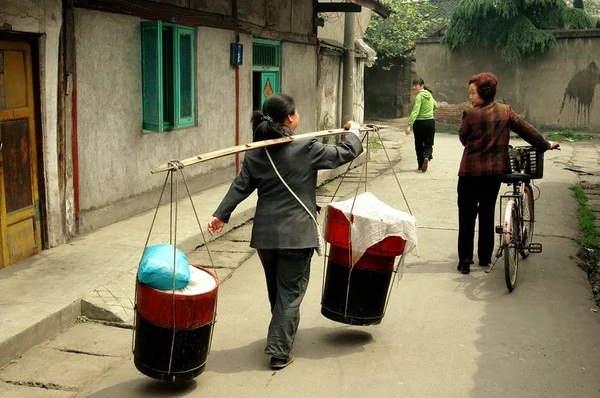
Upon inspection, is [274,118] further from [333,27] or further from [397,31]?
[397,31]

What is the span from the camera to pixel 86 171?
327 inches

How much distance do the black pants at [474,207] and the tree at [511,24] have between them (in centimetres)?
1796

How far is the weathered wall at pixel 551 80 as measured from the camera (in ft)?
78.7

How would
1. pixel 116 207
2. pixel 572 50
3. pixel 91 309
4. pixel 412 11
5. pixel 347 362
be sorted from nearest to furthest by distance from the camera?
pixel 347 362 < pixel 91 309 < pixel 116 207 < pixel 572 50 < pixel 412 11

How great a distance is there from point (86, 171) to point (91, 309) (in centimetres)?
265

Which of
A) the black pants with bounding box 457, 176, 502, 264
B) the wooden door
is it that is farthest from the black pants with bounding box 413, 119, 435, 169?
the wooden door

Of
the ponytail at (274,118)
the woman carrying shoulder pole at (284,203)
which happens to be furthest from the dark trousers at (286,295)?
the ponytail at (274,118)

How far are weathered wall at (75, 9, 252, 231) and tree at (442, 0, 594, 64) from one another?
1540 centimetres

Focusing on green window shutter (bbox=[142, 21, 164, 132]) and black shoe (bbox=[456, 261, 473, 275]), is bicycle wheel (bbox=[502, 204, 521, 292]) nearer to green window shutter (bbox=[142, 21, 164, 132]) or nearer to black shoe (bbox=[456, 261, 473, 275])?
black shoe (bbox=[456, 261, 473, 275])

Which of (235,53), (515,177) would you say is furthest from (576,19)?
(515,177)

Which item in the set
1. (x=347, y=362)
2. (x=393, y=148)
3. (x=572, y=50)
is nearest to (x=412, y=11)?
(x=572, y=50)

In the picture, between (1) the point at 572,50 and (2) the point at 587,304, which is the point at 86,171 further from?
(1) the point at 572,50

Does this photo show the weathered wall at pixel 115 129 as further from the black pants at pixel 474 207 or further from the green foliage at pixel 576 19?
the green foliage at pixel 576 19

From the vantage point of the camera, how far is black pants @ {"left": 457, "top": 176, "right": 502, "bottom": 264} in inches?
283
